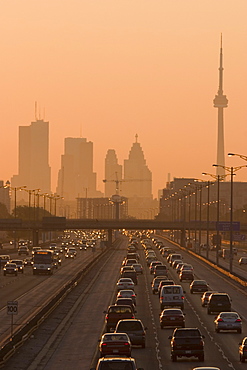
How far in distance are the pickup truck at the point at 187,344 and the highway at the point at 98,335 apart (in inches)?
15.5

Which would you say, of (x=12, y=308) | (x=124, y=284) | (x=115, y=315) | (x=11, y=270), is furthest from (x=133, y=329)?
(x=11, y=270)

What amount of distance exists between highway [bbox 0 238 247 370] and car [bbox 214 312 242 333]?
1.38 ft

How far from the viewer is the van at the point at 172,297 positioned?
69.0m

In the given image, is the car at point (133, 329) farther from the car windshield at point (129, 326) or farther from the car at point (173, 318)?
the car at point (173, 318)

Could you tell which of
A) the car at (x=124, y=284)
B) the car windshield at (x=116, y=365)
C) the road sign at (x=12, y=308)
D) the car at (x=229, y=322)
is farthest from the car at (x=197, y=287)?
the car windshield at (x=116, y=365)

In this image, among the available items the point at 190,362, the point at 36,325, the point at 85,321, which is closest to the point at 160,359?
the point at 190,362

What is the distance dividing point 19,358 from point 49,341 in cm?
755

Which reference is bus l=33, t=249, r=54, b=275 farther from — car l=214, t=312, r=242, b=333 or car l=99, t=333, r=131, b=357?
car l=99, t=333, r=131, b=357

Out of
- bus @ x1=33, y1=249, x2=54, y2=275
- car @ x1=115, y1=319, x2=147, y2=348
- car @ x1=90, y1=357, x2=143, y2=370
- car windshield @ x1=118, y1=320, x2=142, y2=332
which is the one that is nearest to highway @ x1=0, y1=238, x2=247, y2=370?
car @ x1=115, y1=319, x2=147, y2=348

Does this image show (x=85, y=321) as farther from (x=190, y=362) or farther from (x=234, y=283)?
(x=234, y=283)

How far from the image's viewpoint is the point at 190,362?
43.9 meters

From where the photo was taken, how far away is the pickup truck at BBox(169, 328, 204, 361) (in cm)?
4381

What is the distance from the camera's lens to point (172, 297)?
69.7 metres

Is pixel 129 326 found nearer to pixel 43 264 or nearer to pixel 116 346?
pixel 116 346
